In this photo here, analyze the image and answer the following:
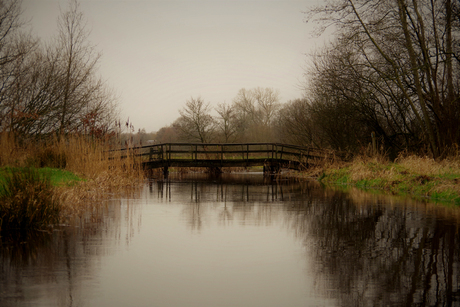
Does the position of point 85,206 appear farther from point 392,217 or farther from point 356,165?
point 356,165

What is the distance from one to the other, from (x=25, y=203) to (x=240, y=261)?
3.78 meters

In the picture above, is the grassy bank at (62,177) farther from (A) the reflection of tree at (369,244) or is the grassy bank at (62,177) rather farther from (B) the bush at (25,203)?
(A) the reflection of tree at (369,244)

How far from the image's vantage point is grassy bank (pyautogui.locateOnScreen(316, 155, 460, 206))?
11594 millimetres

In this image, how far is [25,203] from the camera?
6746 millimetres

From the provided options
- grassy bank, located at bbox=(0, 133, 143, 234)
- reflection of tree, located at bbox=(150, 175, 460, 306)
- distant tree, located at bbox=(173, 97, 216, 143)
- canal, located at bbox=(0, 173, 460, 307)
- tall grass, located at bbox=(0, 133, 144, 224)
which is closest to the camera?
canal, located at bbox=(0, 173, 460, 307)

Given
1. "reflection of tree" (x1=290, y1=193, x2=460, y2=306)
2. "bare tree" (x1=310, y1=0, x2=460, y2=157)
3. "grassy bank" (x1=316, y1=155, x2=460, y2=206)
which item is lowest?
"reflection of tree" (x1=290, y1=193, x2=460, y2=306)

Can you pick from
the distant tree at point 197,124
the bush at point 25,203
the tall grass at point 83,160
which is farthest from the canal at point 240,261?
the distant tree at point 197,124

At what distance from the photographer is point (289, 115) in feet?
99.2

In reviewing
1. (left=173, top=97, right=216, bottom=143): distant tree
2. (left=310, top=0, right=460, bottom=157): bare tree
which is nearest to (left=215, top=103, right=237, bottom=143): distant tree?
(left=173, top=97, right=216, bottom=143): distant tree

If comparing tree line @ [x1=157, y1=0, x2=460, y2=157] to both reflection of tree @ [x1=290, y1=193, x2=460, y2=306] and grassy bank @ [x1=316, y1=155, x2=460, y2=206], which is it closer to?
grassy bank @ [x1=316, y1=155, x2=460, y2=206]

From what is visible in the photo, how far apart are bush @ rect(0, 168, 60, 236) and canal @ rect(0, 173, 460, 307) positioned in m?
0.43

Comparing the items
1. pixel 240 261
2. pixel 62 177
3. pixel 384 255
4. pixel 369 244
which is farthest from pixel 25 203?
pixel 62 177

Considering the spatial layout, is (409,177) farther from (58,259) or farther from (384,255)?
(58,259)

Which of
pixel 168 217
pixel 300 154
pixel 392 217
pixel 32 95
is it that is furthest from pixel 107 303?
pixel 300 154
